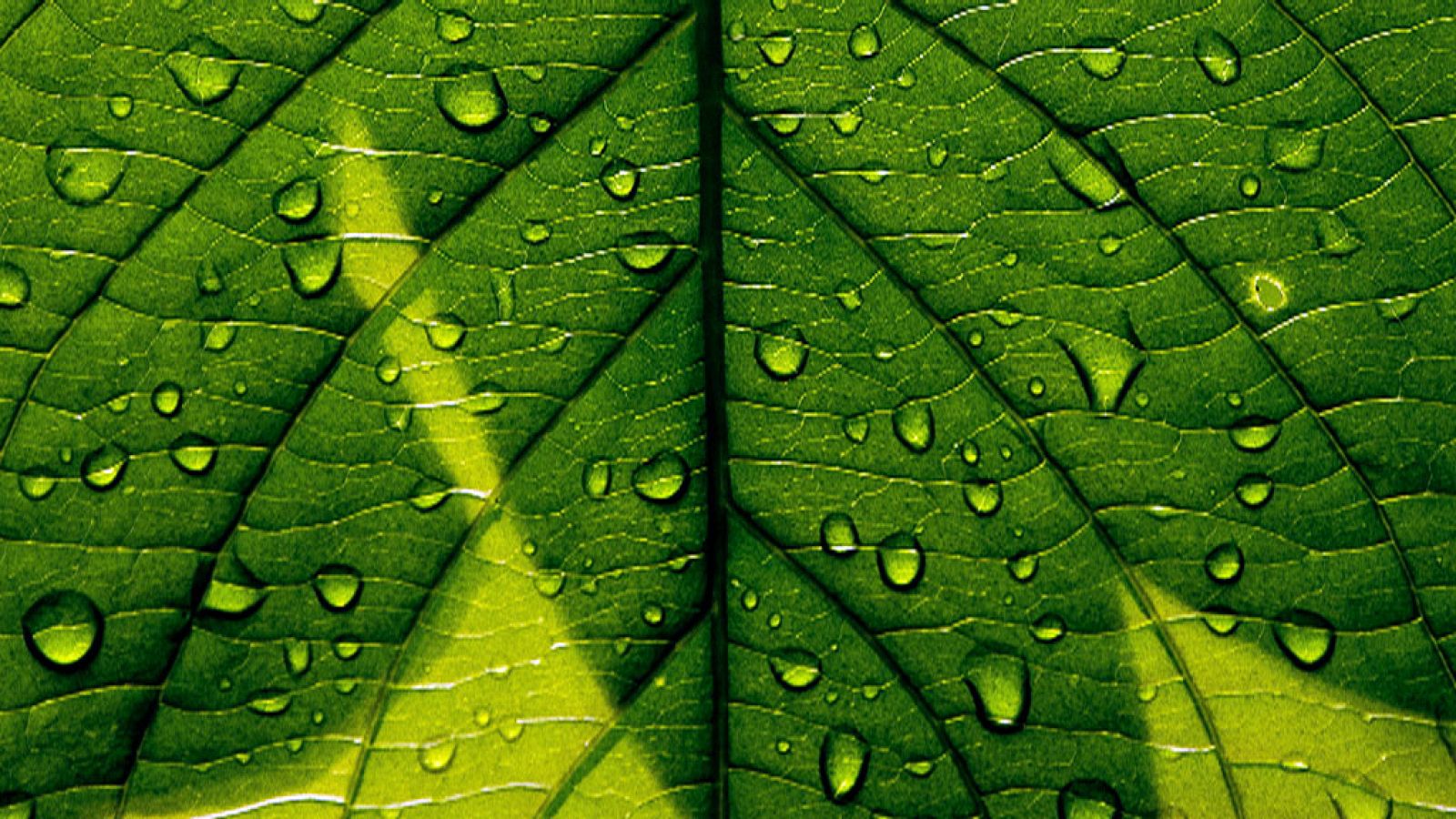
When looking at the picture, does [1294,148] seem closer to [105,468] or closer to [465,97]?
[465,97]

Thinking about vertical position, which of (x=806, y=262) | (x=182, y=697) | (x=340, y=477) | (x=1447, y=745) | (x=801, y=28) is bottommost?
(x=1447, y=745)

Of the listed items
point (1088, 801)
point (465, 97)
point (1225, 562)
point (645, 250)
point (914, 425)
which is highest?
point (465, 97)

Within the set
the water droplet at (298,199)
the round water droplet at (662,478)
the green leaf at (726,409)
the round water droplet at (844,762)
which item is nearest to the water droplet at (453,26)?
the green leaf at (726,409)

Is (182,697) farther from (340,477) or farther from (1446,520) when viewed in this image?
(1446,520)

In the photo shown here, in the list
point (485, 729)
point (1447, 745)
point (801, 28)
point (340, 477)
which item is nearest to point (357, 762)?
point (485, 729)

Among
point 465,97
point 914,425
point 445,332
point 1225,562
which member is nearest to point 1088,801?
point 1225,562

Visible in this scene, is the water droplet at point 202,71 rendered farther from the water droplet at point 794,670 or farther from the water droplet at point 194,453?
the water droplet at point 794,670

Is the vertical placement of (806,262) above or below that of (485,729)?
above
